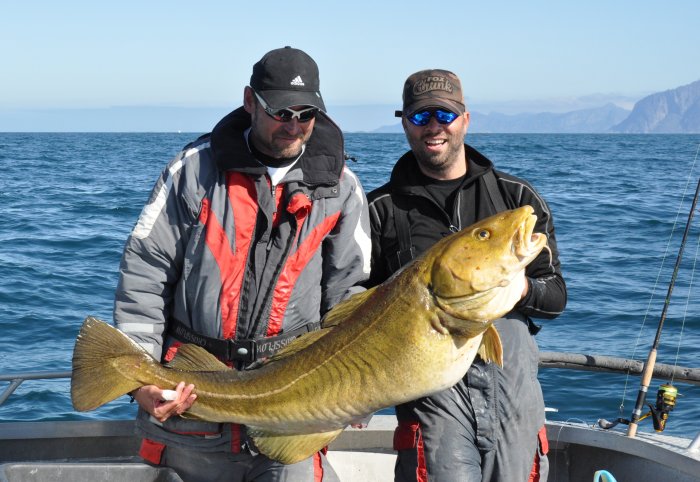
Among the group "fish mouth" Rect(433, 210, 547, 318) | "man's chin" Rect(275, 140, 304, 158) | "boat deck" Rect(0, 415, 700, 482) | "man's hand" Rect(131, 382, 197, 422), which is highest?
"man's chin" Rect(275, 140, 304, 158)

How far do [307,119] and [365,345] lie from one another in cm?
113

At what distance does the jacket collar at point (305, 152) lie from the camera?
413cm

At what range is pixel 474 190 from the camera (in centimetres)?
468

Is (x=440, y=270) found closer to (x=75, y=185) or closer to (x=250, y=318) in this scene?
(x=250, y=318)

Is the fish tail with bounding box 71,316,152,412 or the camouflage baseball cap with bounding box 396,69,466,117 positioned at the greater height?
the camouflage baseball cap with bounding box 396,69,466,117

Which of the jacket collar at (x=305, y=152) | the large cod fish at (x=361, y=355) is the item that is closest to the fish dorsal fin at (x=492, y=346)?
the large cod fish at (x=361, y=355)

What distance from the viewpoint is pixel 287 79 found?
13.4ft

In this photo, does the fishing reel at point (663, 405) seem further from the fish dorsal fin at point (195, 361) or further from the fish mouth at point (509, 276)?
the fish dorsal fin at point (195, 361)

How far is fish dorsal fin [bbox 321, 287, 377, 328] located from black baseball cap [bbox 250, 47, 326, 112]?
92 centimetres

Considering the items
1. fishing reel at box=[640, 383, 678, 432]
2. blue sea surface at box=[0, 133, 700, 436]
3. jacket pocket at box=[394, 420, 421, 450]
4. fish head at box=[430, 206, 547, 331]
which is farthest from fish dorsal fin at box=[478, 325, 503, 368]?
fishing reel at box=[640, 383, 678, 432]

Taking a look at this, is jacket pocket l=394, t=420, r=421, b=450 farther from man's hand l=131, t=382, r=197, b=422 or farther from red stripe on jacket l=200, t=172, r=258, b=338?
man's hand l=131, t=382, r=197, b=422

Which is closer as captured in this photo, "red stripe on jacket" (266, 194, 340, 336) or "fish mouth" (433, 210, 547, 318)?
"fish mouth" (433, 210, 547, 318)

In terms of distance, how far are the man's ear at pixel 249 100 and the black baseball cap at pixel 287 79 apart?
0.14 feet

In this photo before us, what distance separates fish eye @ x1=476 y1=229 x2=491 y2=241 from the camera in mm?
3451
